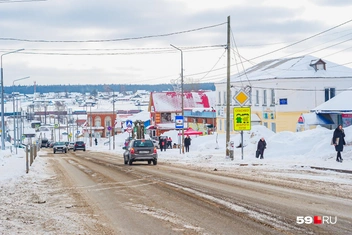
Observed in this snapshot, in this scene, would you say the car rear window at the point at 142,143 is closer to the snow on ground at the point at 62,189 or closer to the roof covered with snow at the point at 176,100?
the snow on ground at the point at 62,189

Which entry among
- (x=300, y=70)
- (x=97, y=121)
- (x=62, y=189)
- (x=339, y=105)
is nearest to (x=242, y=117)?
(x=339, y=105)

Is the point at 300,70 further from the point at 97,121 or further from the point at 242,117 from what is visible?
the point at 97,121

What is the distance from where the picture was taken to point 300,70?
6825cm

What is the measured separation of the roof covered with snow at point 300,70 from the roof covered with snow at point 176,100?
34823 mm

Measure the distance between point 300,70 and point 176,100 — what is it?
4386 cm

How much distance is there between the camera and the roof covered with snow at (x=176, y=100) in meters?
108

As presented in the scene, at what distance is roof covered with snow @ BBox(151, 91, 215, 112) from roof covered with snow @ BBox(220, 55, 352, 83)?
34823 millimetres

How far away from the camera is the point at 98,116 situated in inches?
5704

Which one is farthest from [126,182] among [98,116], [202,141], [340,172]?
[98,116]

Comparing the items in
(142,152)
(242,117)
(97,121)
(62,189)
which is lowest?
(62,189)

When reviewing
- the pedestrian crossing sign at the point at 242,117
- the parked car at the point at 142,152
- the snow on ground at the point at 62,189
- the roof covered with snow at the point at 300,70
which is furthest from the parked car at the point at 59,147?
the pedestrian crossing sign at the point at 242,117

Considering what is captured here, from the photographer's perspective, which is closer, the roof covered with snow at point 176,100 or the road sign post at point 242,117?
the road sign post at point 242,117

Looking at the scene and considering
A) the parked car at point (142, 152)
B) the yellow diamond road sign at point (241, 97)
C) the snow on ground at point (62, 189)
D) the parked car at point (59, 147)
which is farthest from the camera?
the parked car at point (59, 147)

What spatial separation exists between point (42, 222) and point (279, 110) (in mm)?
57397
